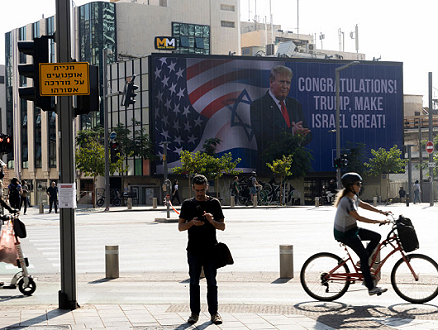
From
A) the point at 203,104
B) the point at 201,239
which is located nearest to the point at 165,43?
the point at 203,104

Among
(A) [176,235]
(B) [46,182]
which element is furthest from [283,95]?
(A) [176,235]

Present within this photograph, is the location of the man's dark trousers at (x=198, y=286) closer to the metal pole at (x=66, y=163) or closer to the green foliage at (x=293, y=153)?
the metal pole at (x=66, y=163)

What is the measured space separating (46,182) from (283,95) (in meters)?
29.1

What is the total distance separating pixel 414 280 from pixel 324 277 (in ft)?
3.71

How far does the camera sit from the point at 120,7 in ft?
224

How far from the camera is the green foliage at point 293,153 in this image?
55156 mm

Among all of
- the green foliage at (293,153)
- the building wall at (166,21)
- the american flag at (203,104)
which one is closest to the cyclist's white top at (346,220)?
the green foliage at (293,153)

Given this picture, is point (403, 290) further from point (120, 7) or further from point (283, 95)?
point (120, 7)

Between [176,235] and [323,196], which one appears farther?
[323,196]

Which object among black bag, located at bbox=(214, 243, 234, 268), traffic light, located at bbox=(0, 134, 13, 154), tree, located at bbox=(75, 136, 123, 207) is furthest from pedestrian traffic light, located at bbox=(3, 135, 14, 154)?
tree, located at bbox=(75, 136, 123, 207)

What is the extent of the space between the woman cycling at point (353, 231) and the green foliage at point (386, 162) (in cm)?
5057

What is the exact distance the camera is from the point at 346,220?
8.60 m

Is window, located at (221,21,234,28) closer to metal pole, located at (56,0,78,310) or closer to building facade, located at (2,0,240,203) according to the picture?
building facade, located at (2,0,240,203)

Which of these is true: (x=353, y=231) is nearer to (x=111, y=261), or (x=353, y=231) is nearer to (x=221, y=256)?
(x=221, y=256)
